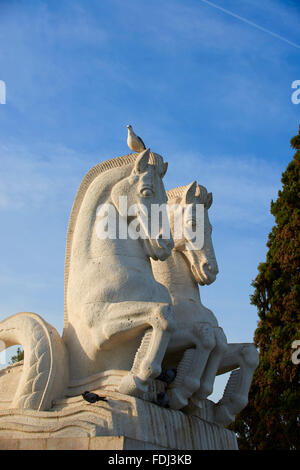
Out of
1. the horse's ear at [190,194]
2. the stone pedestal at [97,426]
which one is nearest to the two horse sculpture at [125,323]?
the stone pedestal at [97,426]

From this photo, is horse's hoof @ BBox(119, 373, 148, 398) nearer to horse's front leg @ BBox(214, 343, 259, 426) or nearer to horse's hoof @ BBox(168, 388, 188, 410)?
horse's hoof @ BBox(168, 388, 188, 410)

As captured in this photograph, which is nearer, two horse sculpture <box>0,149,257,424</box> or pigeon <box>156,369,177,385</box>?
two horse sculpture <box>0,149,257,424</box>

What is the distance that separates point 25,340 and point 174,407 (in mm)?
1541

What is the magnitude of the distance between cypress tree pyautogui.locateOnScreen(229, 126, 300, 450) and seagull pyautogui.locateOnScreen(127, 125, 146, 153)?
20.3ft

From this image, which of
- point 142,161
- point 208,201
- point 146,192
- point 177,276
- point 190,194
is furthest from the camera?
point 208,201

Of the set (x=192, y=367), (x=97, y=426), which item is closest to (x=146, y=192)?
(x=192, y=367)

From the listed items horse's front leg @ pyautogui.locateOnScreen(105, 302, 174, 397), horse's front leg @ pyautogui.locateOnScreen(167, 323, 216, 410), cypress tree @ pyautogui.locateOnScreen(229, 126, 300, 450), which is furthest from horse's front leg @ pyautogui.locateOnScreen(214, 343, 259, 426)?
cypress tree @ pyautogui.locateOnScreen(229, 126, 300, 450)

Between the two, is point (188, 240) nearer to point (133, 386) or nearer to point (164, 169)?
point (164, 169)

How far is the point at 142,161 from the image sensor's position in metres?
6.45

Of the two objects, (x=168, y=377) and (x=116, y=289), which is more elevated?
(x=116, y=289)

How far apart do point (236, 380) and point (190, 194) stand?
2.14 m

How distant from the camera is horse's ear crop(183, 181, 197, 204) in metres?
7.10
